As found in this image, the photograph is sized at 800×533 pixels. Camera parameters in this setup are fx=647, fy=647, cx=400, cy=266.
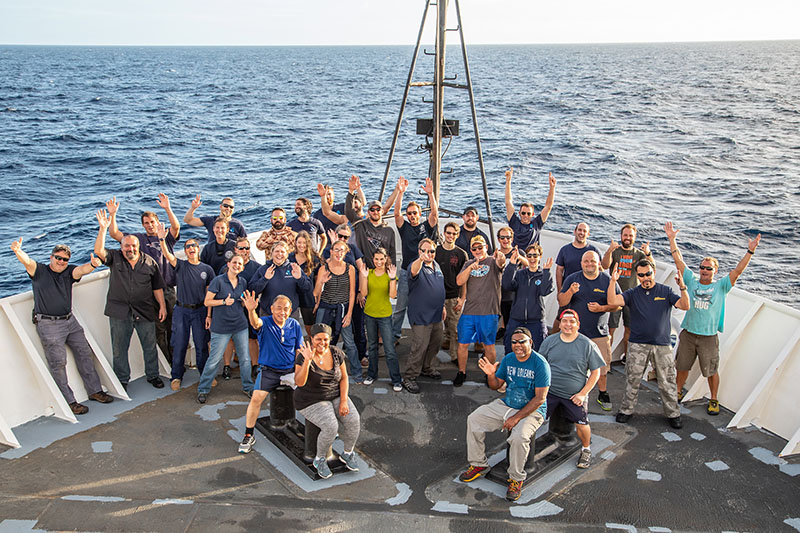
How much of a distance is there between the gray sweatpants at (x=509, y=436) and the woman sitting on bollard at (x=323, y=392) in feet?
3.70

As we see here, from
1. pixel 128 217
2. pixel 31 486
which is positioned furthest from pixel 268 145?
pixel 31 486

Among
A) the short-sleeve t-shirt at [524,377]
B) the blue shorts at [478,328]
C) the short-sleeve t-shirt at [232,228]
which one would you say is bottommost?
the blue shorts at [478,328]

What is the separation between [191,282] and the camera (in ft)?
24.8

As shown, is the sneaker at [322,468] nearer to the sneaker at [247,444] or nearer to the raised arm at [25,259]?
the sneaker at [247,444]

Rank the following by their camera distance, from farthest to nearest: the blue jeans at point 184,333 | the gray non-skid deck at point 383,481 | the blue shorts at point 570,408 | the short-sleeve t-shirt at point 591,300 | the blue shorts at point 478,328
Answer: the blue shorts at point 478,328 → the blue jeans at point 184,333 → the short-sleeve t-shirt at point 591,300 → the blue shorts at point 570,408 → the gray non-skid deck at point 383,481

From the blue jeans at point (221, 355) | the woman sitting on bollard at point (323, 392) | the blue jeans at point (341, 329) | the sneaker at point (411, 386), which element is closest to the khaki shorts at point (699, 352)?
the sneaker at point (411, 386)

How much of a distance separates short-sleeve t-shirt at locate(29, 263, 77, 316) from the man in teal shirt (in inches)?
265

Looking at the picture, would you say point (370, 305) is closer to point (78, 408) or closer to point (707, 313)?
point (78, 408)

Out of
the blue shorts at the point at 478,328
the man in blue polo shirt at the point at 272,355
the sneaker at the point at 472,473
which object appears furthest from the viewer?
the blue shorts at the point at 478,328

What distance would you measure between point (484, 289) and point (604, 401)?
190 cm

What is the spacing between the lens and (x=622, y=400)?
7.47 metres

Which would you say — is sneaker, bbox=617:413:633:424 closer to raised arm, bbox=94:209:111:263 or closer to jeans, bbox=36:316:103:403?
jeans, bbox=36:316:103:403

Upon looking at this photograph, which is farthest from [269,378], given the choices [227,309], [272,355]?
[227,309]

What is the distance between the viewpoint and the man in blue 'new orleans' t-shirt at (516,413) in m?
5.89
